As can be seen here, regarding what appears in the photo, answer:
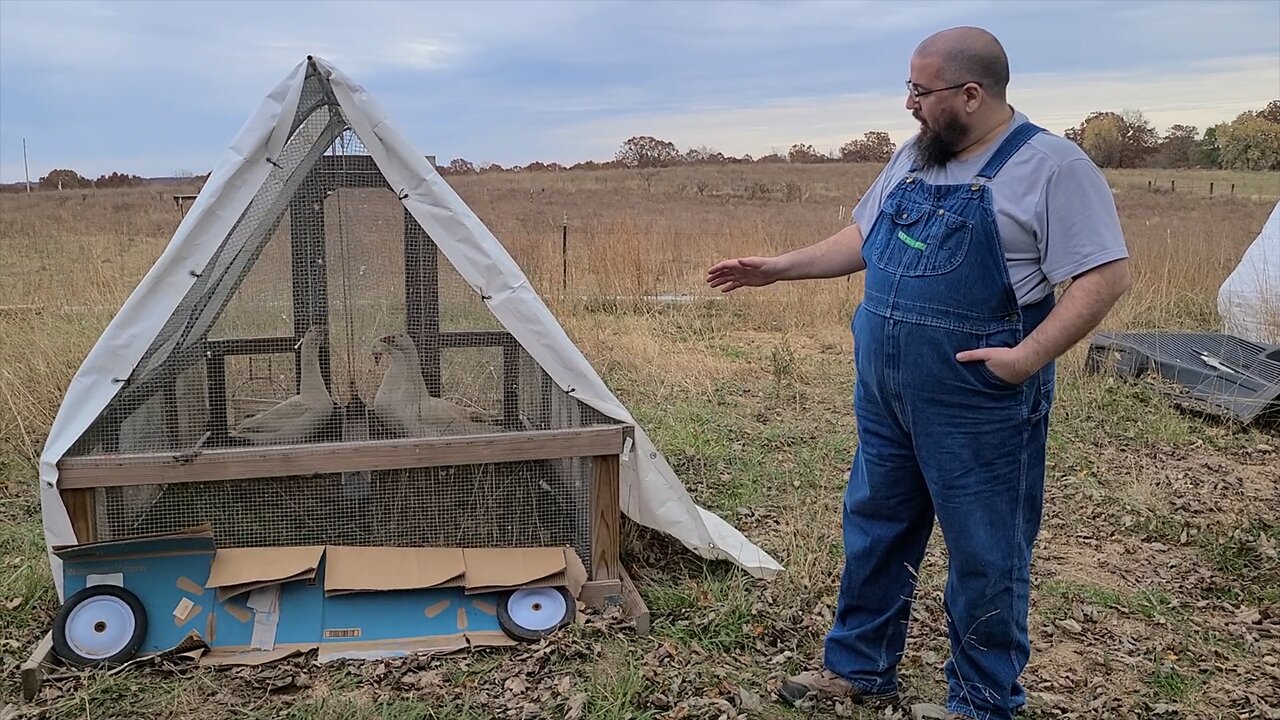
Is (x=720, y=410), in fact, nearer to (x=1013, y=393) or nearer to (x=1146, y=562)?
(x=1146, y=562)

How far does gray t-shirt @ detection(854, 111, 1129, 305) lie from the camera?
76.2 inches

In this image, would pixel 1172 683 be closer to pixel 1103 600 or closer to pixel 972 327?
pixel 1103 600

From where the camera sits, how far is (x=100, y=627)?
2.73 m

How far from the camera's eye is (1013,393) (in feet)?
6.93

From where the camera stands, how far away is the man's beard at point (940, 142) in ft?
6.83

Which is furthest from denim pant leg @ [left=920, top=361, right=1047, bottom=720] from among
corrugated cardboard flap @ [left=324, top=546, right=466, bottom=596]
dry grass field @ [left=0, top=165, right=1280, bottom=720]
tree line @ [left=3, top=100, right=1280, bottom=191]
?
tree line @ [left=3, top=100, right=1280, bottom=191]

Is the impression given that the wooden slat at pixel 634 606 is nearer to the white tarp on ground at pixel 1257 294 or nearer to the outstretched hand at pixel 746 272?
the outstretched hand at pixel 746 272

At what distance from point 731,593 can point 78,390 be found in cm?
219

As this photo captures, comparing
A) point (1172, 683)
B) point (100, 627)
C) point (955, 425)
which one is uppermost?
point (955, 425)

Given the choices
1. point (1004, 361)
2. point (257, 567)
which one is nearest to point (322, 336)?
point (257, 567)

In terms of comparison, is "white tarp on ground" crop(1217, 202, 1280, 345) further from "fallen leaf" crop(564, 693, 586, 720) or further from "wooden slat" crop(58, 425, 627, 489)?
"fallen leaf" crop(564, 693, 586, 720)

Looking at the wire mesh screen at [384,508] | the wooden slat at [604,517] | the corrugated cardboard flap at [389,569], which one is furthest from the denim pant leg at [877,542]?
the corrugated cardboard flap at [389,569]

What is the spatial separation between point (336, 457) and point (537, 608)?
2.66ft

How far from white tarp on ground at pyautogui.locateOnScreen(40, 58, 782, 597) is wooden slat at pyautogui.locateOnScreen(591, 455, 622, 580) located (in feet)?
0.23
